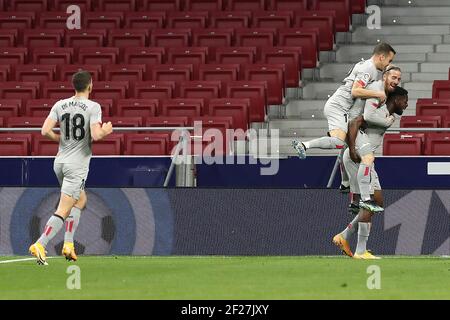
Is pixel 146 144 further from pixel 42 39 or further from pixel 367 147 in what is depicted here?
pixel 367 147

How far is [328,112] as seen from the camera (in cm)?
1509

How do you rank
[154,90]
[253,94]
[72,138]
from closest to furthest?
[72,138] → [253,94] → [154,90]

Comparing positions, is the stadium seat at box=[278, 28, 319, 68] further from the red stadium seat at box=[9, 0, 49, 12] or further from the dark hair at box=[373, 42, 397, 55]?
the dark hair at box=[373, 42, 397, 55]

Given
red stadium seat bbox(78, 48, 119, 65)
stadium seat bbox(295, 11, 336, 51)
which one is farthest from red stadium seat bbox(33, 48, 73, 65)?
stadium seat bbox(295, 11, 336, 51)

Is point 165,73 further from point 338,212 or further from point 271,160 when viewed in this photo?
point 338,212

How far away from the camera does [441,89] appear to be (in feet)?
73.1

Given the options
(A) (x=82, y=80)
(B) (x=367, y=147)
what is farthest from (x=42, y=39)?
(A) (x=82, y=80)

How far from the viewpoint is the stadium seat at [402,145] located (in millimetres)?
19688

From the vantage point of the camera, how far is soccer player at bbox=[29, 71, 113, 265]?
533 inches

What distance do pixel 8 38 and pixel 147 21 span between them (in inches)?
102

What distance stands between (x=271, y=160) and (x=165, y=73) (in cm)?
627

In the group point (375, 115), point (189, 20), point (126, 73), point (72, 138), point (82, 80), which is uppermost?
point (82, 80)

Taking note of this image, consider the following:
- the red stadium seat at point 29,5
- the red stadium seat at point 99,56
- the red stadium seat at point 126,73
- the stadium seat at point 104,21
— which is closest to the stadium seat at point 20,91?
the red stadium seat at point 126,73

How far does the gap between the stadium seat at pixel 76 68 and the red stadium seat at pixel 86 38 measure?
4.57 feet
